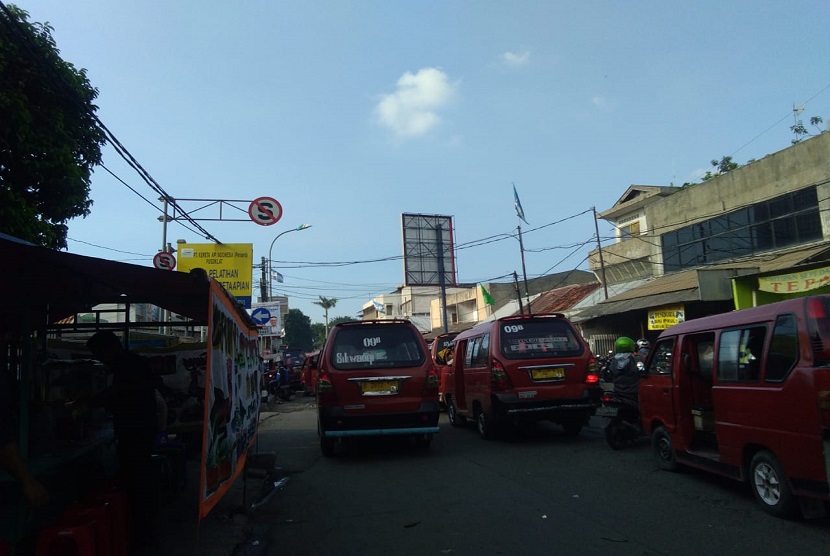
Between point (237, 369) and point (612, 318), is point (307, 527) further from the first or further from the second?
point (612, 318)

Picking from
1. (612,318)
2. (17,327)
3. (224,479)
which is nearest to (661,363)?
(224,479)

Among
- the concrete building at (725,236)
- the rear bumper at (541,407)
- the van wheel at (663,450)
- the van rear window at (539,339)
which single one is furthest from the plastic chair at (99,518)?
the concrete building at (725,236)

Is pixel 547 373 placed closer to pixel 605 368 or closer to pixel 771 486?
pixel 605 368

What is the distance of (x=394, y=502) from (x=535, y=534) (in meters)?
1.81

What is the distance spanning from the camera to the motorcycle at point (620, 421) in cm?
867

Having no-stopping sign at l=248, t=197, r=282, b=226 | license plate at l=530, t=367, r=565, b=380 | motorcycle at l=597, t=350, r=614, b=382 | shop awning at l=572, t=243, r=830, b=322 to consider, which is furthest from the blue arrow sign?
license plate at l=530, t=367, r=565, b=380

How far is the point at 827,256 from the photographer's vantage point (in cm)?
1555

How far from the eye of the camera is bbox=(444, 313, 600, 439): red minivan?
915 cm

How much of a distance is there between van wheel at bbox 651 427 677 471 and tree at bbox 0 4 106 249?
8.30 metres

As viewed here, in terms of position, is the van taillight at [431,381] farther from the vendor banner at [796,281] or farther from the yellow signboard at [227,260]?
the yellow signboard at [227,260]

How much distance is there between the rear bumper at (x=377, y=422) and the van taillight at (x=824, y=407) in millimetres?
5142

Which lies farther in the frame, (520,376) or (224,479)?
(520,376)

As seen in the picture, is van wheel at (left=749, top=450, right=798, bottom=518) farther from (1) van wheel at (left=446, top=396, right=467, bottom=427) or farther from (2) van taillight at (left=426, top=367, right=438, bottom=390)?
(1) van wheel at (left=446, top=396, right=467, bottom=427)

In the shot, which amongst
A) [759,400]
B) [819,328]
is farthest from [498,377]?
[819,328]
